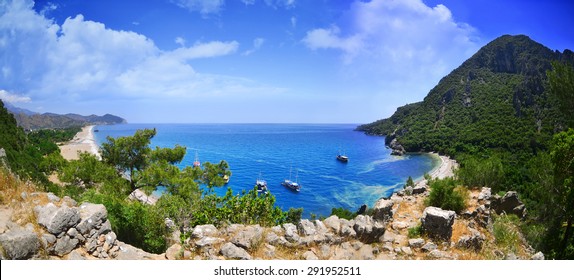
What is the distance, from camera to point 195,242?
5348mm

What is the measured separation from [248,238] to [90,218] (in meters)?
2.76

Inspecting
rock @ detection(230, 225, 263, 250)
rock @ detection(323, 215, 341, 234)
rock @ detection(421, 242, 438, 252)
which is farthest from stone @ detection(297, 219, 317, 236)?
rock @ detection(421, 242, 438, 252)

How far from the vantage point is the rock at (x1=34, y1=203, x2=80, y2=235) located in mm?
4598

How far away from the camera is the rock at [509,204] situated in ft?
Result: 31.0

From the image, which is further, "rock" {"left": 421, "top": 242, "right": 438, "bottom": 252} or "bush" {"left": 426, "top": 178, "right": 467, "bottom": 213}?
"bush" {"left": 426, "top": 178, "right": 467, "bottom": 213}

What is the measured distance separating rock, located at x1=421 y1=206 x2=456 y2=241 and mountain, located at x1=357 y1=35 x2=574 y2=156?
34.2 metres

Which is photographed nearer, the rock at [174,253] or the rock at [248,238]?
the rock at [174,253]

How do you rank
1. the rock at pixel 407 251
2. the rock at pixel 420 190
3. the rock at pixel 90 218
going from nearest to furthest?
1. the rock at pixel 90 218
2. the rock at pixel 407 251
3. the rock at pixel 420 190

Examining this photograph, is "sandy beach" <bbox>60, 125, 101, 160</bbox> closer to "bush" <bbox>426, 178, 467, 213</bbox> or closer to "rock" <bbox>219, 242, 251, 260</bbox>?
"rock" <bbox>219, 242, 251, 260</bbox>

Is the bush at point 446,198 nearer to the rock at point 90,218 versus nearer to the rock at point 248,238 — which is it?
the rock at point 248,238

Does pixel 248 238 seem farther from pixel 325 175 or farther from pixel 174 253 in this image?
pixel 325 175

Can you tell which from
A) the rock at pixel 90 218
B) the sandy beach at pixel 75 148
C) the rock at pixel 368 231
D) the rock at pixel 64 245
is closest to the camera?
the rock at pixel 64 245

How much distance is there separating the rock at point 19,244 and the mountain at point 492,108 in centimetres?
4070

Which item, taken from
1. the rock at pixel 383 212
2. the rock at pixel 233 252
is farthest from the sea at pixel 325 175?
the rock at pixel 233 252
